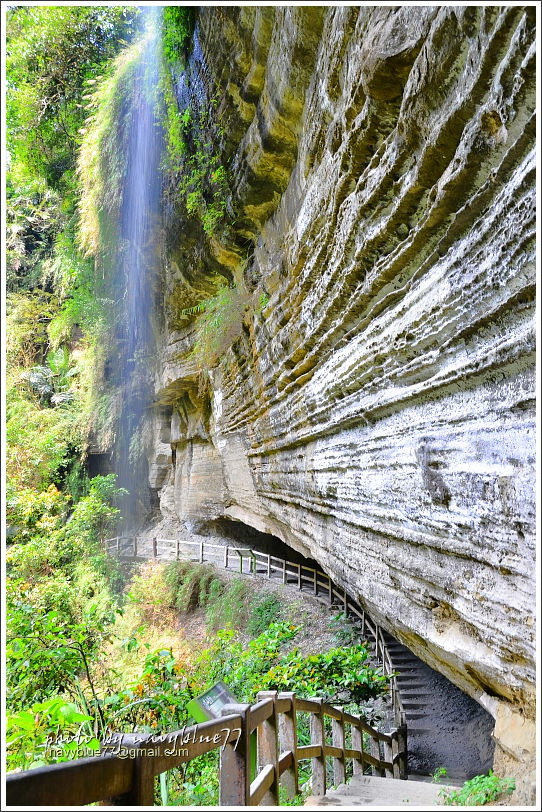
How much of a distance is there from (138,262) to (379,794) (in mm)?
11359

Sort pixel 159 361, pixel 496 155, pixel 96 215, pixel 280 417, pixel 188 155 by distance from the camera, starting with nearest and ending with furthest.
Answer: pixel 496 155, pixel 280 417, pixel 188 155, pixel 96 215, pixel 159 361

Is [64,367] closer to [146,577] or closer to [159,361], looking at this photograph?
[159,361]

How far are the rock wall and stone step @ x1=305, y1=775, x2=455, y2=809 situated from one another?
31.4 inches

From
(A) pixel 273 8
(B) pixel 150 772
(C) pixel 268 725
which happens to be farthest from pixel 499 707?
(A) pixel 273 8

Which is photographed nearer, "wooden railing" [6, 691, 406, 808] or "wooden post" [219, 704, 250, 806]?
"wooden railing" [6, 691, 406, 808]

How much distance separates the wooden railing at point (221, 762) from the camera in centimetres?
109

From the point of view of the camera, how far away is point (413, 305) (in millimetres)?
2865

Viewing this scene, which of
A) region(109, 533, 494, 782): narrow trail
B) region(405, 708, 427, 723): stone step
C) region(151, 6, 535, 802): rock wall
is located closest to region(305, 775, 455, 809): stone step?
region(151, 6, 535, 802): rock wall

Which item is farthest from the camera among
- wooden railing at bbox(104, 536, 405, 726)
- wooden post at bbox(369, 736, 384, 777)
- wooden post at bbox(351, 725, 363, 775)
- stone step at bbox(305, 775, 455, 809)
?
wooden railing at bbox(104, 536, 405, 726)

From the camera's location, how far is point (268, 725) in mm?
2520

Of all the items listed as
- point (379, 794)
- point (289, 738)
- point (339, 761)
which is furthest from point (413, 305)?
point (339, 761)

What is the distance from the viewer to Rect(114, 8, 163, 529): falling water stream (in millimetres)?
9648

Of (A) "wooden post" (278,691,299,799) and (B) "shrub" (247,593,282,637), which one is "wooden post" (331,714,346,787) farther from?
(B) "shrub" (247,593,282,637)

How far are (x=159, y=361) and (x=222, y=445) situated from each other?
433cm
